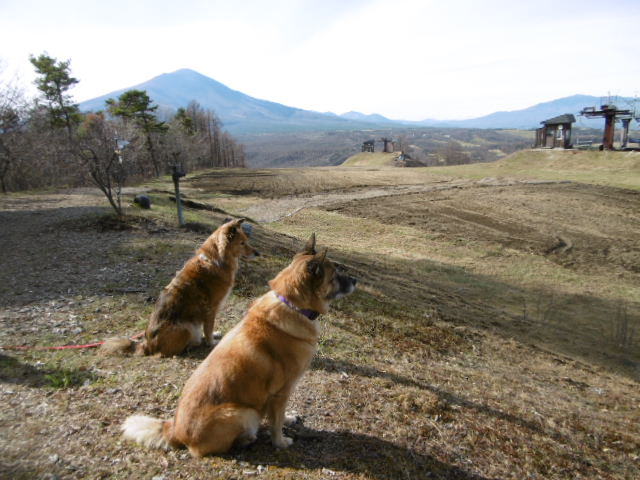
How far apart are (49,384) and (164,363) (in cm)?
137

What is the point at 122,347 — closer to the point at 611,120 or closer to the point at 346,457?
the point at 346,457

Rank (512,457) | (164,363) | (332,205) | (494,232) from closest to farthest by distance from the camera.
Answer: (512,457) < (164,363) < (494,232) < (332,205)

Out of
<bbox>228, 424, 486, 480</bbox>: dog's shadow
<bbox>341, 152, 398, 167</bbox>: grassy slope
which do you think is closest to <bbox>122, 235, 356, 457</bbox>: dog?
<bbox>228, 424, 486, 480</bbox>: dog's shadow

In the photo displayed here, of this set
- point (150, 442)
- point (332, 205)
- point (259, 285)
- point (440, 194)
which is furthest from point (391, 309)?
point (440, 194)

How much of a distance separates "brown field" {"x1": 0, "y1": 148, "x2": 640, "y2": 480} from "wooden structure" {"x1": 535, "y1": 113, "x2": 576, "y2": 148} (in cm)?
3179

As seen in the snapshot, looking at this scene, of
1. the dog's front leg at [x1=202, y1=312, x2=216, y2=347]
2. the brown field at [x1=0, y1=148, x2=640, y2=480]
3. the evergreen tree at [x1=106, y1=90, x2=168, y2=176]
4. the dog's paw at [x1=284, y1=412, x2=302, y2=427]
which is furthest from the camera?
the evergreen tree at [x1=106, y1=90, x2=168, y2=176]

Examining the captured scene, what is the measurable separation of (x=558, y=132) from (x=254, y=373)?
54.0 metres

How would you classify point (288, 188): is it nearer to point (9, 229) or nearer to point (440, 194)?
point (440, 194)

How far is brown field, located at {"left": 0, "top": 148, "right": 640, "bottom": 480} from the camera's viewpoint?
388 centimetres

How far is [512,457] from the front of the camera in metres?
4.34

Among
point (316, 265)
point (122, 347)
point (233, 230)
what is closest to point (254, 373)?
point (316, 265)

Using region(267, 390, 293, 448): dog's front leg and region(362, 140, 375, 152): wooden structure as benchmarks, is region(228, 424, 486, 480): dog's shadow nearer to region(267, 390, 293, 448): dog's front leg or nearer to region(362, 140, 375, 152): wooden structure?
region(267, 390, 293, 448): dog's front leg

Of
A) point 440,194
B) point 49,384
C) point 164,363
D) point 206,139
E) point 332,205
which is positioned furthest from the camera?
point 206,139

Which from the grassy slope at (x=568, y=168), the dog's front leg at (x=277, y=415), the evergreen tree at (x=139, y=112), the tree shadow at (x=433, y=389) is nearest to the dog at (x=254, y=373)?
the dog's front leg at (x=277, y=415)
